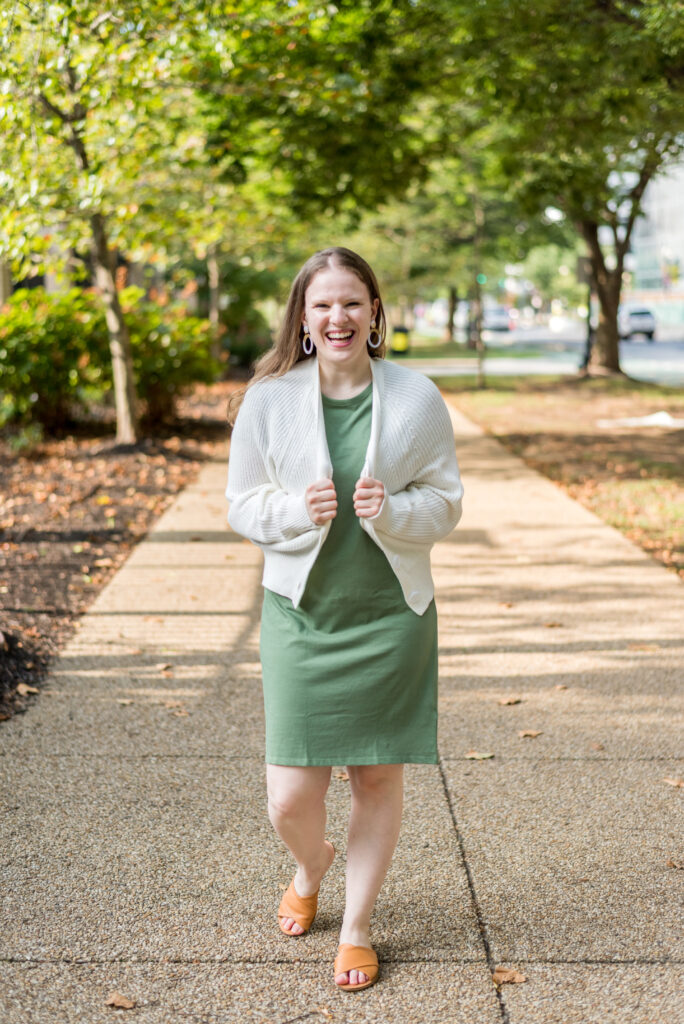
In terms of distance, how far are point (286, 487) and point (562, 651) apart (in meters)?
3.38

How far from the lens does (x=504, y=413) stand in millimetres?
19516

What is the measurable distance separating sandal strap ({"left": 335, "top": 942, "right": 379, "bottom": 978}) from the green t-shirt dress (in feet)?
1.64

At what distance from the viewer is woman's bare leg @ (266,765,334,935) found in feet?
10.0

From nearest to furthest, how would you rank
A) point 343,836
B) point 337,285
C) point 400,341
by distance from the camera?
point 337,285, point 343,836, point 400,341

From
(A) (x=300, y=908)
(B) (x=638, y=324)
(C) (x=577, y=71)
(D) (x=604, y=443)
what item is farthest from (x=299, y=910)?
(B) (x=638, y=324)

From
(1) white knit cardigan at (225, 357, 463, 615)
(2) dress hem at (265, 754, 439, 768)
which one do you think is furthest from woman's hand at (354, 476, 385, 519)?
(2) dress hem at (265, 754, 439, 768)

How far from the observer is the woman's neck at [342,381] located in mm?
3037

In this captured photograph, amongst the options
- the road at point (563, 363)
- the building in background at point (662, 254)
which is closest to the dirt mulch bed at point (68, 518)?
the road at point (563, 363)

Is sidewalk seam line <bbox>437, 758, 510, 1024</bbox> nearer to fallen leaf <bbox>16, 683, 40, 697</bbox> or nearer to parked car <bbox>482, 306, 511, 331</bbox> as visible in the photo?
fallen leaf <bbox>16, 683, 40, 697</bbox>

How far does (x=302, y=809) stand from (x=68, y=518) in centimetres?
680

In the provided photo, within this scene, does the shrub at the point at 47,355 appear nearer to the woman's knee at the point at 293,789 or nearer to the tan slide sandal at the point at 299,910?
the tan slide sandal at the point at 299,910

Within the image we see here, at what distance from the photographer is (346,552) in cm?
298

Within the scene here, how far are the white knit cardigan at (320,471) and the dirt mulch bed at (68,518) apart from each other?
2573 mm

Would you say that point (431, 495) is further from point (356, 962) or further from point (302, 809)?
point (356, 962)
